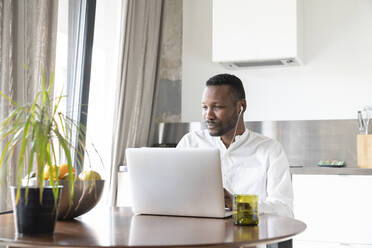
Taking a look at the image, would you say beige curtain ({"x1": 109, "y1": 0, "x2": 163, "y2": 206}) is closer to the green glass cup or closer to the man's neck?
the man's neck

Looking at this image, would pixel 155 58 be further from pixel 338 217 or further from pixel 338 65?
pixel 338 217

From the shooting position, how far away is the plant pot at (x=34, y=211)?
141 cm

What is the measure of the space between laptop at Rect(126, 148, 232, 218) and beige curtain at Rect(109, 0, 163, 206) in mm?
2040

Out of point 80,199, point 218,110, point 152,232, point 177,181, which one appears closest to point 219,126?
point 218,110

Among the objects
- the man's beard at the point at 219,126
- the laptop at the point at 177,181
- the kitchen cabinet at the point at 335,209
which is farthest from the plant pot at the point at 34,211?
the kitchen cabinet at the point at 335,209

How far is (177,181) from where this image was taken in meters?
1.75

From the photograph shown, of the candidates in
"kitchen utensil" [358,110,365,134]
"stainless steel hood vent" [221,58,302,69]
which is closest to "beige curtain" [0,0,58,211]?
"stainless steel hood vent" [221,58,302,69]

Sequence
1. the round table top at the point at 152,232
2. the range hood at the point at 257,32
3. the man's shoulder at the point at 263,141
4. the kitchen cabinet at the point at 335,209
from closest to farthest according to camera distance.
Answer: the round table top at the point at 152,232
the man's shoulder at the point at 263,141
the kitchen cabinet at the point at 335,209
the range hood at the point at 257,32

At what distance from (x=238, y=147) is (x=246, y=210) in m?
0.83

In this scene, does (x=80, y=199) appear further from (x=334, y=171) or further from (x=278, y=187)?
(x=334, y=171)

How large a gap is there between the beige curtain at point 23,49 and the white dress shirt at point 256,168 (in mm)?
855

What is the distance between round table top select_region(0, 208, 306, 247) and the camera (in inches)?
52.3

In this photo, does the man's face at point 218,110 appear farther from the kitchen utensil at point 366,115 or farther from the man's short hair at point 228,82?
the kitchen utensil at point 366,115

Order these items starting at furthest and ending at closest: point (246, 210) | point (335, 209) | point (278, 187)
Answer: point (335, 209)
point (278, 187)
point (246, 210)
